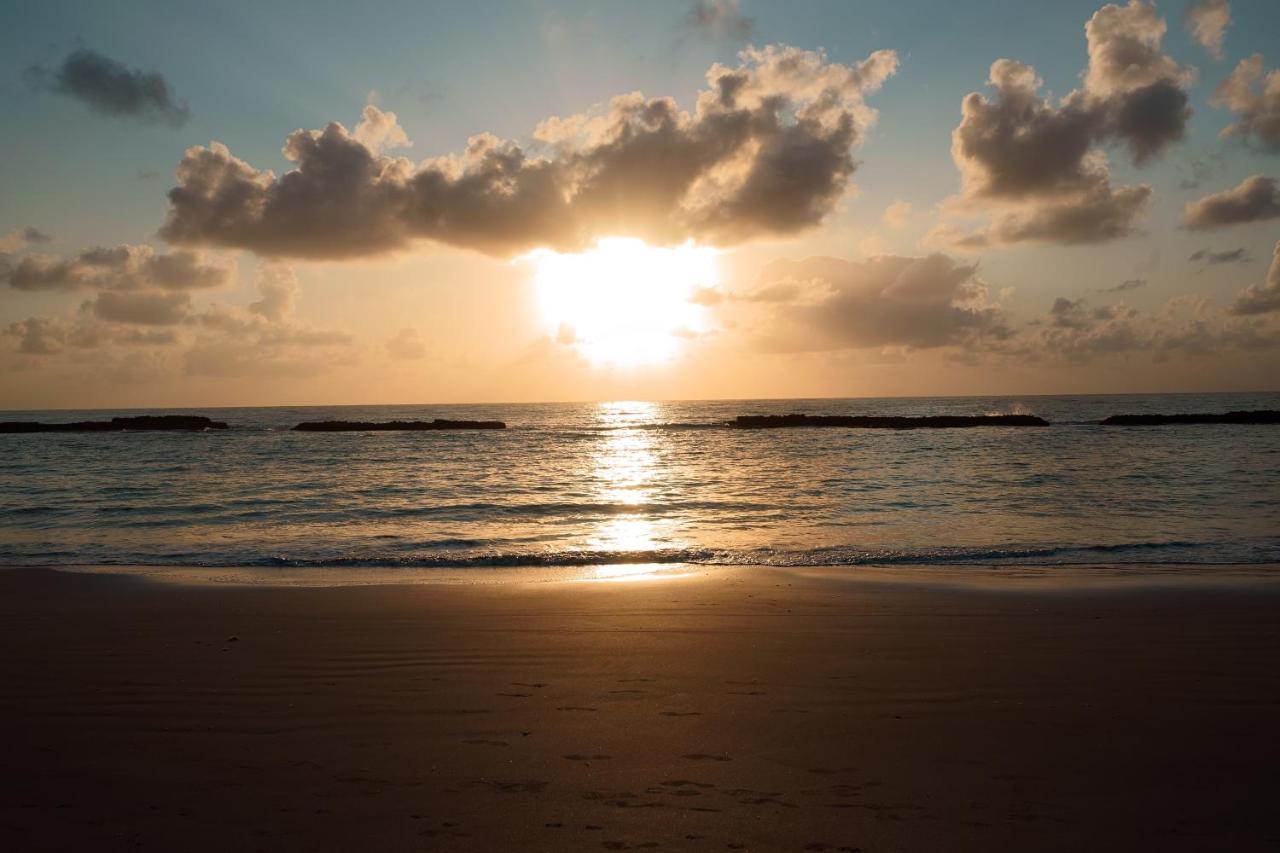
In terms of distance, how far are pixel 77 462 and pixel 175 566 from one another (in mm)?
39332

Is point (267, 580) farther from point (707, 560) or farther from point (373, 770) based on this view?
point (373, 770)

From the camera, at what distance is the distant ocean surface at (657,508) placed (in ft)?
56.7

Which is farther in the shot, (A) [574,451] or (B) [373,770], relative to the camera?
(A) [574,451]

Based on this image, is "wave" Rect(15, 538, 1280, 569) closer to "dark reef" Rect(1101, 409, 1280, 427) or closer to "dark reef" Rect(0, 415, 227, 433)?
"dark reef" Rect(1101, 409, 1280, 427)

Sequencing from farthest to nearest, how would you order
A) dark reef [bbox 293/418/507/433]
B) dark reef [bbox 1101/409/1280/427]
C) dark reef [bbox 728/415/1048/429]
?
dark reef [bbox 293/418/507/433]
dark reef [bbox 728/415/1048/429]
dark reef [bbox 1101/409/1280/427]

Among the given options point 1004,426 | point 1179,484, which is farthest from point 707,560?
point 1004,426

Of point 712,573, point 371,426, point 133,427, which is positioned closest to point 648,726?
point 712,573

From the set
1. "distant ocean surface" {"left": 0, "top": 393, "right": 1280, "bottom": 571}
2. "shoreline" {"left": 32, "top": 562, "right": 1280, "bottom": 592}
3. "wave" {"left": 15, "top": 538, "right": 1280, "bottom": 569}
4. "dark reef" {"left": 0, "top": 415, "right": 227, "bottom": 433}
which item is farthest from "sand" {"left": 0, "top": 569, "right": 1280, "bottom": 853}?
"dark reef" {"left": 0, "top": 415, "right": 227, "bottom": 433}

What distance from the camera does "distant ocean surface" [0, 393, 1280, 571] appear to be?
17.3 m

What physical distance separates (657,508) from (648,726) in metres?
19.1

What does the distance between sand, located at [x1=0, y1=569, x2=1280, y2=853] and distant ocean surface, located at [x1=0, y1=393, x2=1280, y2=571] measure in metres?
6.03

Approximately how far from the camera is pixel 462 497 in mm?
29391

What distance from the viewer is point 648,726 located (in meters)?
6.75

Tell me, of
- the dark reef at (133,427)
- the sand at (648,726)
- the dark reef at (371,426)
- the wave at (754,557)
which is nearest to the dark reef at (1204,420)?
the dark reef at (371,426)
